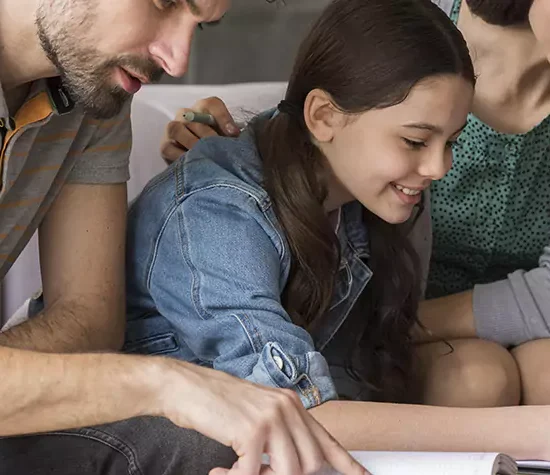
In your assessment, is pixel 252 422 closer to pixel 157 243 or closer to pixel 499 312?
pixel 157 243

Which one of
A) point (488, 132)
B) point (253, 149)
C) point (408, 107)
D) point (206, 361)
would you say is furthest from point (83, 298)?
point (488, 132)

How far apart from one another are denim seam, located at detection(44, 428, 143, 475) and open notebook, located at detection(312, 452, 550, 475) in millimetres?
243

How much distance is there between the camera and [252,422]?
944 mm

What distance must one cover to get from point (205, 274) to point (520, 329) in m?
0.56

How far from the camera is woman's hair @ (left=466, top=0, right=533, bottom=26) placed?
1486 mm

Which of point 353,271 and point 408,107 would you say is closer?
point 408,107

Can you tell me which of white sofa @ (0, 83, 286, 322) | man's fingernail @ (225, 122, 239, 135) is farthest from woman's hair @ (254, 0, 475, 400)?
white sofa @ (0, 83, 286, 322)

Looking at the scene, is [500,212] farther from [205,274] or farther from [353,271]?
[205,274]

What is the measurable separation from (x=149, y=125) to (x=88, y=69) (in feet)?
1.81

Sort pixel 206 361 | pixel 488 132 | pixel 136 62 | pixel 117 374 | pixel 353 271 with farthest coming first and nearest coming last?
pixel 488 132
pixel 353 271
pixel 206 361
pixel 136 62
pixel 117 374

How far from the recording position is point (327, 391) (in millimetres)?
1212

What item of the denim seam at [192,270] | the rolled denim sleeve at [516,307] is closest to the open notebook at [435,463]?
the denim seam at [192,270]

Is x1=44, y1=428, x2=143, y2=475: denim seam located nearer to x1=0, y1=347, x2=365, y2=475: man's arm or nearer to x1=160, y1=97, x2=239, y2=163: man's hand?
x1=0, y1=347, x2=365, y2=475: man's arm

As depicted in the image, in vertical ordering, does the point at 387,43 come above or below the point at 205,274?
above
